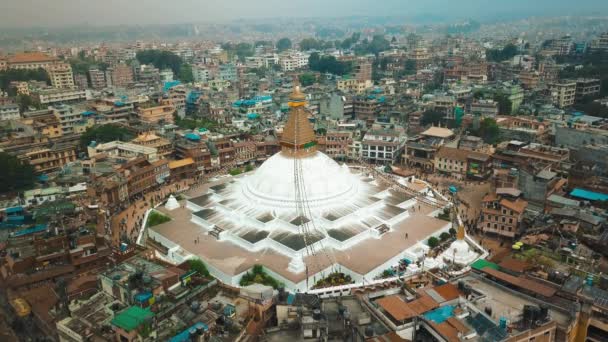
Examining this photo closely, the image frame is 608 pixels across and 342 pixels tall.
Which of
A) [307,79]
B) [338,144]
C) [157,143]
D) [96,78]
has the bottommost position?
[338,144]

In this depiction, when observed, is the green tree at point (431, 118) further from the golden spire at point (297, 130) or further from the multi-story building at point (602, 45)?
the multi-story building at point (602, 45)

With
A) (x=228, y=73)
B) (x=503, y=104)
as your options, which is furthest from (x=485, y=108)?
(x=228, y=73)

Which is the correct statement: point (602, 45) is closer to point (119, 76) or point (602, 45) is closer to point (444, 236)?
point (444, 236)

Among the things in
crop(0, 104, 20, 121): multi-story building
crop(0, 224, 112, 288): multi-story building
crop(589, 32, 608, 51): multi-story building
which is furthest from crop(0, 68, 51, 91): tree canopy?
crop(589, 32, 608, 51): multi-story building

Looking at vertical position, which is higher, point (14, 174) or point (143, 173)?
point (14, 174)

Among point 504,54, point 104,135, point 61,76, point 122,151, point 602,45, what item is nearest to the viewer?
point 122,151

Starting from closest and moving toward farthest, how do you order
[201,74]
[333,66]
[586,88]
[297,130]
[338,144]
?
[297,130]
[338,144]
[586,88]
[201,74]
[333,66]

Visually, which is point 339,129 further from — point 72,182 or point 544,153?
point 72,182

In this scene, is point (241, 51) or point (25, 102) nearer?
point (25, 102)
